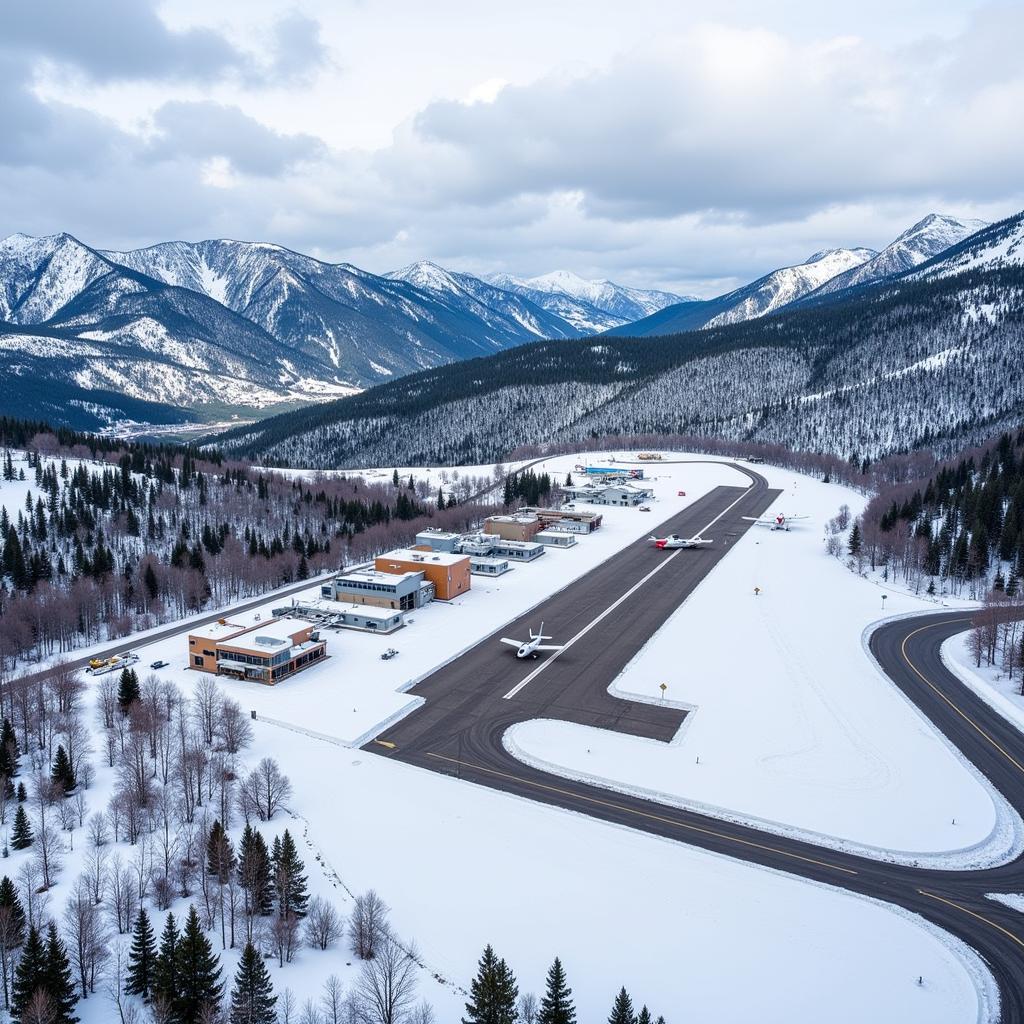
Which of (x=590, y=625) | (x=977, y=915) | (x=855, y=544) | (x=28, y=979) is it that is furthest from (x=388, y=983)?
(x=855, y=544)

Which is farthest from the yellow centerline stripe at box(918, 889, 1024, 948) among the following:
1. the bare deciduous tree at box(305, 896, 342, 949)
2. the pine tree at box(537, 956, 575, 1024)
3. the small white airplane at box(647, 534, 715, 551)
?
the small white airplane at box(647, 534, 715, 551)

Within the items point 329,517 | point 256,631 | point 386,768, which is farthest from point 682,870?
point 329,517

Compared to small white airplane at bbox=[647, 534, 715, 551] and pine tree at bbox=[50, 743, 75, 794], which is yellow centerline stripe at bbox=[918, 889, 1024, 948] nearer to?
pine tree at bbox=[50, 743, 75, 794]

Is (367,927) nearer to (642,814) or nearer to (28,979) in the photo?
(28,979)

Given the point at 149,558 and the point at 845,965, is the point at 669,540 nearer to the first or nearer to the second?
the point at 149,558

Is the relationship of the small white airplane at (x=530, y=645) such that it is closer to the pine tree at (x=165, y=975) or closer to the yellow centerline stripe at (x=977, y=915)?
the yellow centerline stripe at (x=977, y=915)

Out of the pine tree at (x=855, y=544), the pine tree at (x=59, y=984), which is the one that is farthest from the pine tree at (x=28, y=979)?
the pine tree at (x=855, y=544)
